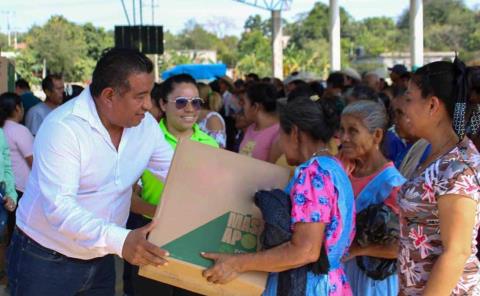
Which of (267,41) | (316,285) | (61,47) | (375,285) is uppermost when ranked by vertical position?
(267,41)

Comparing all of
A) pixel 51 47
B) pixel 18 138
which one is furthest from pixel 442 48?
pixel 18 138

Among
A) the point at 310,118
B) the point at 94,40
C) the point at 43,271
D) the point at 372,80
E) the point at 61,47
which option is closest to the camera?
the point at 310,118

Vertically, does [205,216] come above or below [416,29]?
below

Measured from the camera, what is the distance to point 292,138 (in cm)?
261

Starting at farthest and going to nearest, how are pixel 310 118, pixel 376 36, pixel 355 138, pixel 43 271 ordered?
pixel 376 36 → pixel 355 138 → pixel 43 271 → pixel 310 118

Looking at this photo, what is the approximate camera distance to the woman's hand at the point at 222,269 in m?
2.40

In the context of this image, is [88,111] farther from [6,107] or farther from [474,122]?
[6,107]

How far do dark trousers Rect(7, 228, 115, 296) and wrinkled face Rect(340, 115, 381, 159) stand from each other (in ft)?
4.39

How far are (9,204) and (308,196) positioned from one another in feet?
10.5

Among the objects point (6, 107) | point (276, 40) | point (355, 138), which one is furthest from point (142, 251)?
point (276, 40)

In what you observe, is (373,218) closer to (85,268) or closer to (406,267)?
(406,267)

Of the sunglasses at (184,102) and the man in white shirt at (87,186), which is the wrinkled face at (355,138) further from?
the sunglasses at (184,102)

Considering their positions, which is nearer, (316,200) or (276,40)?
(316,200)

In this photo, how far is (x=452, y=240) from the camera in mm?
2121
